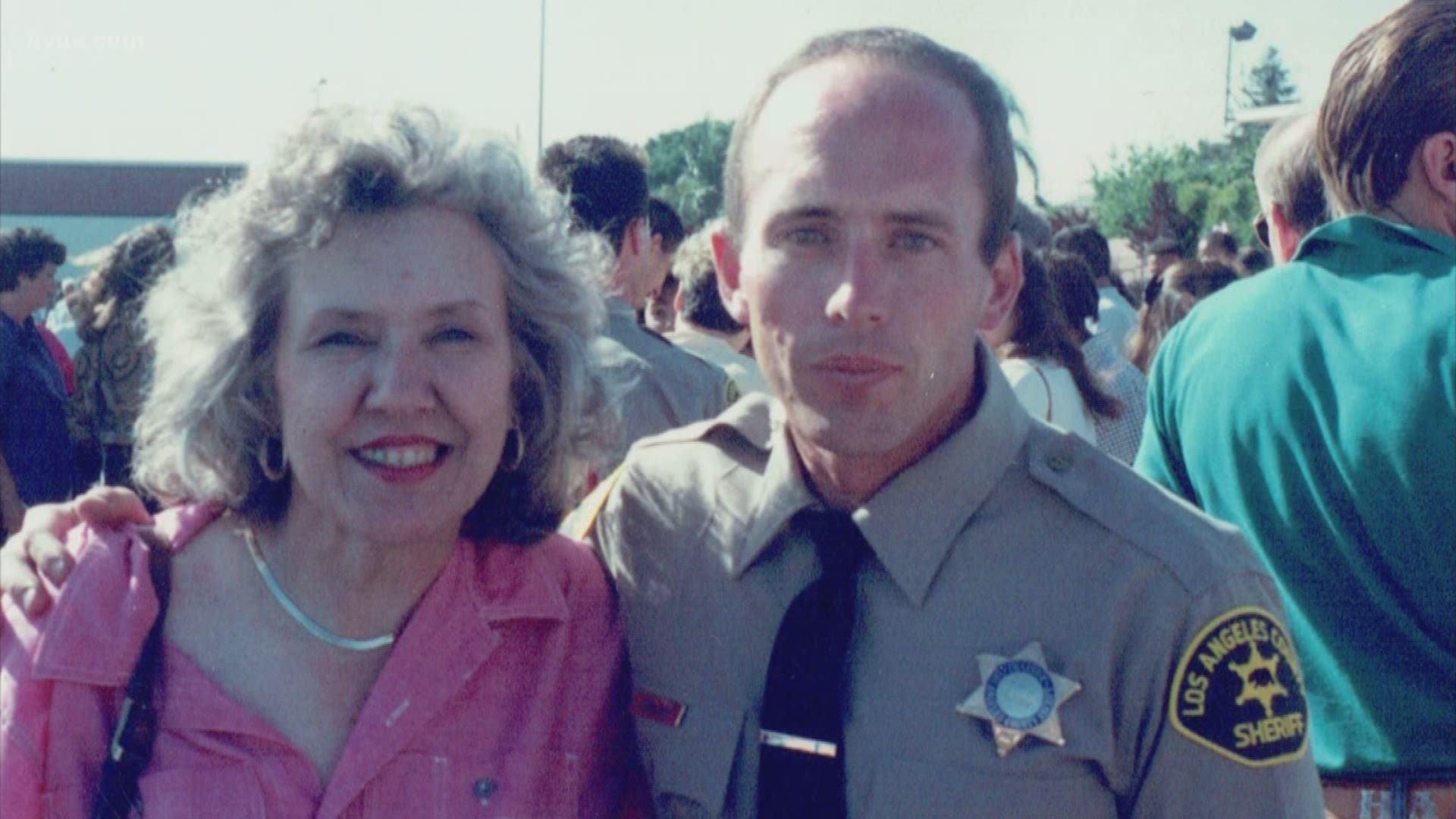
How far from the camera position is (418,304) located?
252cm

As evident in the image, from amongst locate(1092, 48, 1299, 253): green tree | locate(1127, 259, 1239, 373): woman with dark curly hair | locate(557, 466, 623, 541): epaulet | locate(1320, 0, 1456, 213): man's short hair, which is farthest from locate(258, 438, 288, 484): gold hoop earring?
locate(1092, 48, 1299, 253): green tree

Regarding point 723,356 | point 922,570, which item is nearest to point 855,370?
point 922,570

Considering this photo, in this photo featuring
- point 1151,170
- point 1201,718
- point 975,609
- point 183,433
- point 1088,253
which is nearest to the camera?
point 1201,718

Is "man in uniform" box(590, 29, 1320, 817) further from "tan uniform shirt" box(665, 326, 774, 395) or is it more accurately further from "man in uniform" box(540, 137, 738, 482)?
"tan uniform shirt" box(665, 326, 774, 395)

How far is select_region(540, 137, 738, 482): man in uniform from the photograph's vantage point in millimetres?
4570

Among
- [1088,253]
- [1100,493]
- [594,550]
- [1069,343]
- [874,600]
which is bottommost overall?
[1088,253]

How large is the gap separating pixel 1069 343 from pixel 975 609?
289 centimetres

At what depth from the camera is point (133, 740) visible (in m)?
2.40

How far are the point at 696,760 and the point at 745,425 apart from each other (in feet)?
1.98

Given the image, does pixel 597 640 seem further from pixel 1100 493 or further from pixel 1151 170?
pixel 1151 170

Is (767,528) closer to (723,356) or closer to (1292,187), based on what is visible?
(1292,187)

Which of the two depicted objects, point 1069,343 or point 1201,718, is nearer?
point 1201,718

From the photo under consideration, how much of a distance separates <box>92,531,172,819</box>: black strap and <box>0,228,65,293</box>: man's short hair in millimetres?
6060

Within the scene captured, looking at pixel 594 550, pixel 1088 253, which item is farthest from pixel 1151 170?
pixel 594 550
